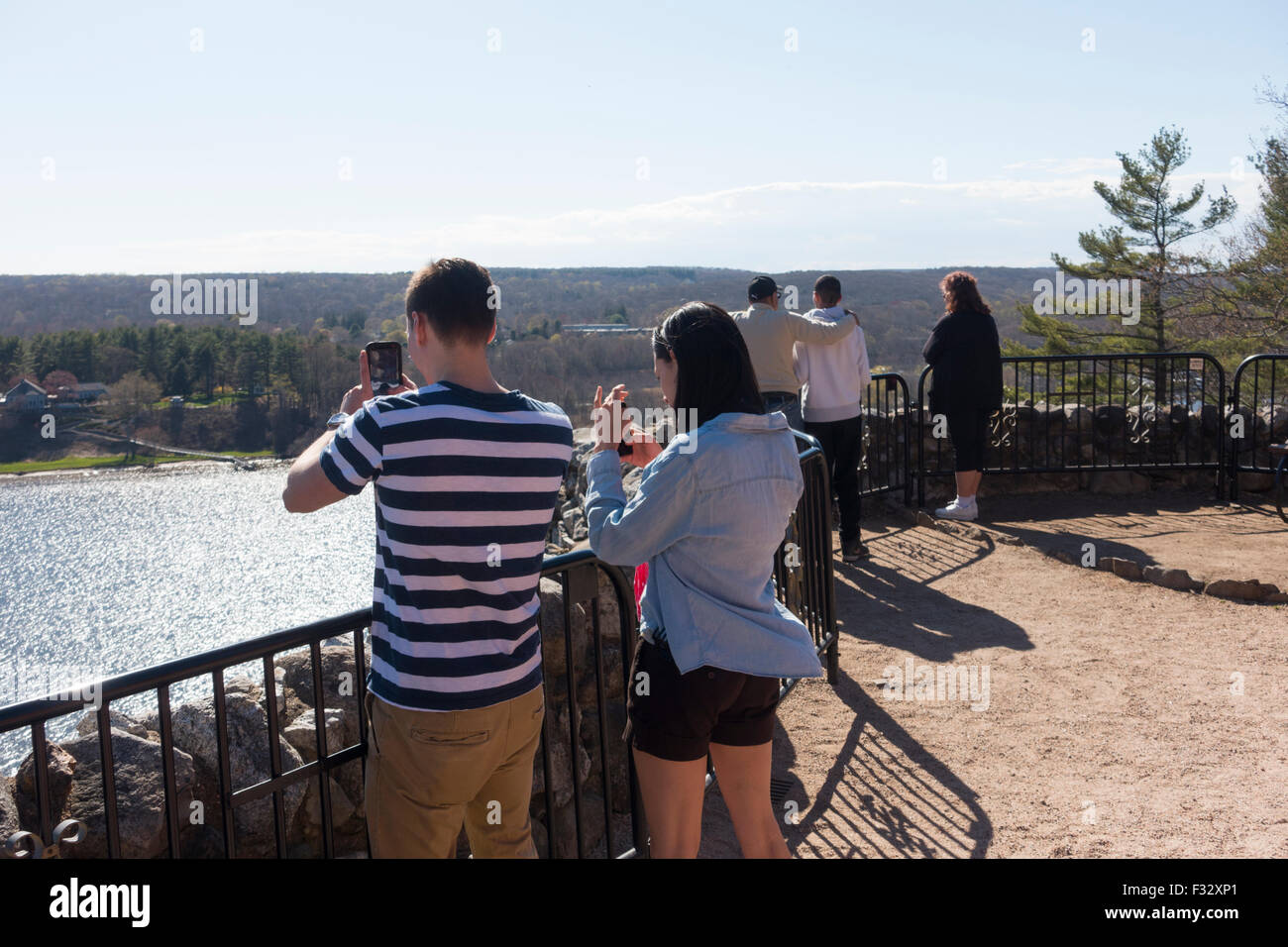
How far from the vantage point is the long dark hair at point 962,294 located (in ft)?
26.8

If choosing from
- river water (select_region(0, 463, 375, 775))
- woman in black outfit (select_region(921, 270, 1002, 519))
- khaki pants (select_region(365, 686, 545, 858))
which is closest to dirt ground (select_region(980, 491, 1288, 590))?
woman in black outfit (select_region(921, 270, 1002, 519))

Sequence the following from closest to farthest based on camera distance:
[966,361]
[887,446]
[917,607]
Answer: [917,607] → [966,361] → [887,446]

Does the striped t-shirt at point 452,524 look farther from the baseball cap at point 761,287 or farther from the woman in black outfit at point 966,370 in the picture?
the woman in black outfit at point 966,370

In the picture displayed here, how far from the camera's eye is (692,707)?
2.50 meters

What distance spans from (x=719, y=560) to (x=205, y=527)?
48.0 m

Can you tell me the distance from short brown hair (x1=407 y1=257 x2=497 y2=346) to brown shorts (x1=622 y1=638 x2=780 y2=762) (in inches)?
38.1

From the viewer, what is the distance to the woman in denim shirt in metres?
2.44

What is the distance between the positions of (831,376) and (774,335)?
989 millimetres

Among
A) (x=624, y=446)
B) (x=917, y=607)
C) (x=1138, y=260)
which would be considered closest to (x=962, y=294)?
(x=917, y=607)

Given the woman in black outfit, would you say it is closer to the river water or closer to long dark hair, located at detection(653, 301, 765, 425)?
long dark hair, located at detection(653, 301, 765, 425)

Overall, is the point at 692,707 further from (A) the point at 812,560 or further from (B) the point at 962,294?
(B) the point at 962,294

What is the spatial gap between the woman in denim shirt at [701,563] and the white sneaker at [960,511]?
661cm
